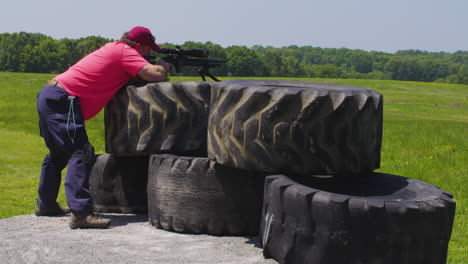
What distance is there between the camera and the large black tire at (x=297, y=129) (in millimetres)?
4242

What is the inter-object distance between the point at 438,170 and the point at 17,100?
21.9 metres

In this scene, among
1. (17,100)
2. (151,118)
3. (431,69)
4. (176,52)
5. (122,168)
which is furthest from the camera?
(431,69)

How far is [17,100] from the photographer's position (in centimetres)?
2694

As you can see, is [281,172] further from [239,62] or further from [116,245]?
[239,62]

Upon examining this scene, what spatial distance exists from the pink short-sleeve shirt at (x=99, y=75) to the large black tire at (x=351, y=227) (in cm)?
208

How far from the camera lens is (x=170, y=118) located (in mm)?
5234

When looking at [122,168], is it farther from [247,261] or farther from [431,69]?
[431,69]

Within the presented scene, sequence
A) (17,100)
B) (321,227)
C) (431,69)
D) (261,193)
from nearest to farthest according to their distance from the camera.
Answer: (321,227), (261,193), (17,100), (431,69)

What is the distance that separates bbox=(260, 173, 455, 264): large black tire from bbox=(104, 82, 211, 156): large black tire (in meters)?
1.31

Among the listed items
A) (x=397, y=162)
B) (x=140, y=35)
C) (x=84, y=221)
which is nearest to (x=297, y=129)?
(x=84, y=221)

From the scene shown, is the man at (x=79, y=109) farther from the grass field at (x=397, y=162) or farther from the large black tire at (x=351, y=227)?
the large black tire at (x=351, y=227)

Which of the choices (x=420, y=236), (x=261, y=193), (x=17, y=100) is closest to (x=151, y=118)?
(x=261, y=193)

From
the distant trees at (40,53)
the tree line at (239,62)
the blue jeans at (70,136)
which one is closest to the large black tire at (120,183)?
the blue jeans at (70,136)

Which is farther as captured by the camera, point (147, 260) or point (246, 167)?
point (246, 167)
